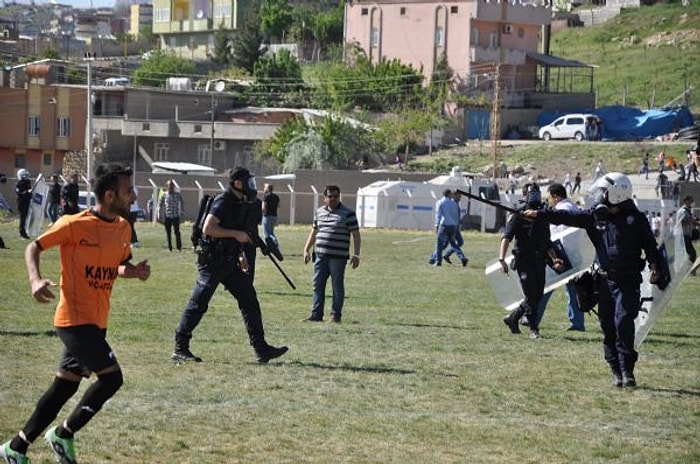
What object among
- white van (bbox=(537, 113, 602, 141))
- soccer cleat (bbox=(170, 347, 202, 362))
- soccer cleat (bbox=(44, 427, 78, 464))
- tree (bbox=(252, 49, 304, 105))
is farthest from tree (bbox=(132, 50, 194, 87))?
soccer cleat (bbox=(44, 427, 78, 464))

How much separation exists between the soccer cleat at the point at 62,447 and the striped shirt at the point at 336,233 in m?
8.64

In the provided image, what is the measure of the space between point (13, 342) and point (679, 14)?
97.5 metres

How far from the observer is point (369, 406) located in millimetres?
9906

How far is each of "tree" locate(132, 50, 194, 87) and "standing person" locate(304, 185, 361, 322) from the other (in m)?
86.1

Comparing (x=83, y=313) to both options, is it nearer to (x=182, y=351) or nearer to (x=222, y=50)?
(x=182, y=351)

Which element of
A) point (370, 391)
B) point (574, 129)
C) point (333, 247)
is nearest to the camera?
point (370, 391)

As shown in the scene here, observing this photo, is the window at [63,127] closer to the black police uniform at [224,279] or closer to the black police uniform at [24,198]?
the black police uniform at [24,198]

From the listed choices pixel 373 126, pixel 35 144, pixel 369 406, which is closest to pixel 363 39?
pixel 373 126

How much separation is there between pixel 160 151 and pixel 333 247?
63.9 m

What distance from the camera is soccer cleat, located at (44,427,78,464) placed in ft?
24.3

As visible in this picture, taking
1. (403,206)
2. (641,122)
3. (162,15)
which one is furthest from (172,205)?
(162,15)

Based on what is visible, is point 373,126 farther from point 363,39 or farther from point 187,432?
point 187,432

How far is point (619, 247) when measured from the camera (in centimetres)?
1094

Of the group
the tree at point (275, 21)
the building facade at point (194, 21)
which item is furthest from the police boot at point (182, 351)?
the building facade at point (194, 21)
